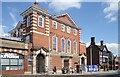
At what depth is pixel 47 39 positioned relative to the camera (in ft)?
145

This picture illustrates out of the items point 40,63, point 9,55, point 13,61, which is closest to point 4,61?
point 9,55

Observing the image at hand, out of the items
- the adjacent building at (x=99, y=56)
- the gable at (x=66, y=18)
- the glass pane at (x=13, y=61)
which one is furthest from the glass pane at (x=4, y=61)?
the adjacent building at (x=99, y=56)

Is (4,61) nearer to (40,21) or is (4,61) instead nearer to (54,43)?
(40,21)

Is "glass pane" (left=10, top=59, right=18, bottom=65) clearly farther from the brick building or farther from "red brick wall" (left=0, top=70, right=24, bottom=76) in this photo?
"red brick wall" (left=0, top=70, right=24, bottom=76)

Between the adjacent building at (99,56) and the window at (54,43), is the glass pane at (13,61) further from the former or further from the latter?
the adjacent building at (99,56)

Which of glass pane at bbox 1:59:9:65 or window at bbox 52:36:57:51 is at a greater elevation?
window at bbox 52:36:57:51

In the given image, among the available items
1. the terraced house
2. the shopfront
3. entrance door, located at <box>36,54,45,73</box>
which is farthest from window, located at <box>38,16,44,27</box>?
the shopfront

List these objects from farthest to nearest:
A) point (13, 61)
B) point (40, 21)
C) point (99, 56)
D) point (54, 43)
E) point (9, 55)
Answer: point (99, 56) → point (54, 43) → point (40, 21) → point (13, 61) → point (9, 55)

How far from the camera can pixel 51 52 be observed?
146ft

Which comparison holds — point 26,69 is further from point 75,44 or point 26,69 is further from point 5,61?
point 75,44

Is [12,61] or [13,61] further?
[13,61]

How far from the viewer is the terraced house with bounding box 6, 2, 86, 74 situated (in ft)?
134

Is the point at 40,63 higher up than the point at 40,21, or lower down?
lower down

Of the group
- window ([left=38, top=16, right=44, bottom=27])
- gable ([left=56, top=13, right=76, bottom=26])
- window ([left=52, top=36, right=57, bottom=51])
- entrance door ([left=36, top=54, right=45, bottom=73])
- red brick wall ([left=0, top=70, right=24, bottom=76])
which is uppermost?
gable ([left=56, top=13, right=76, bottom=26])
